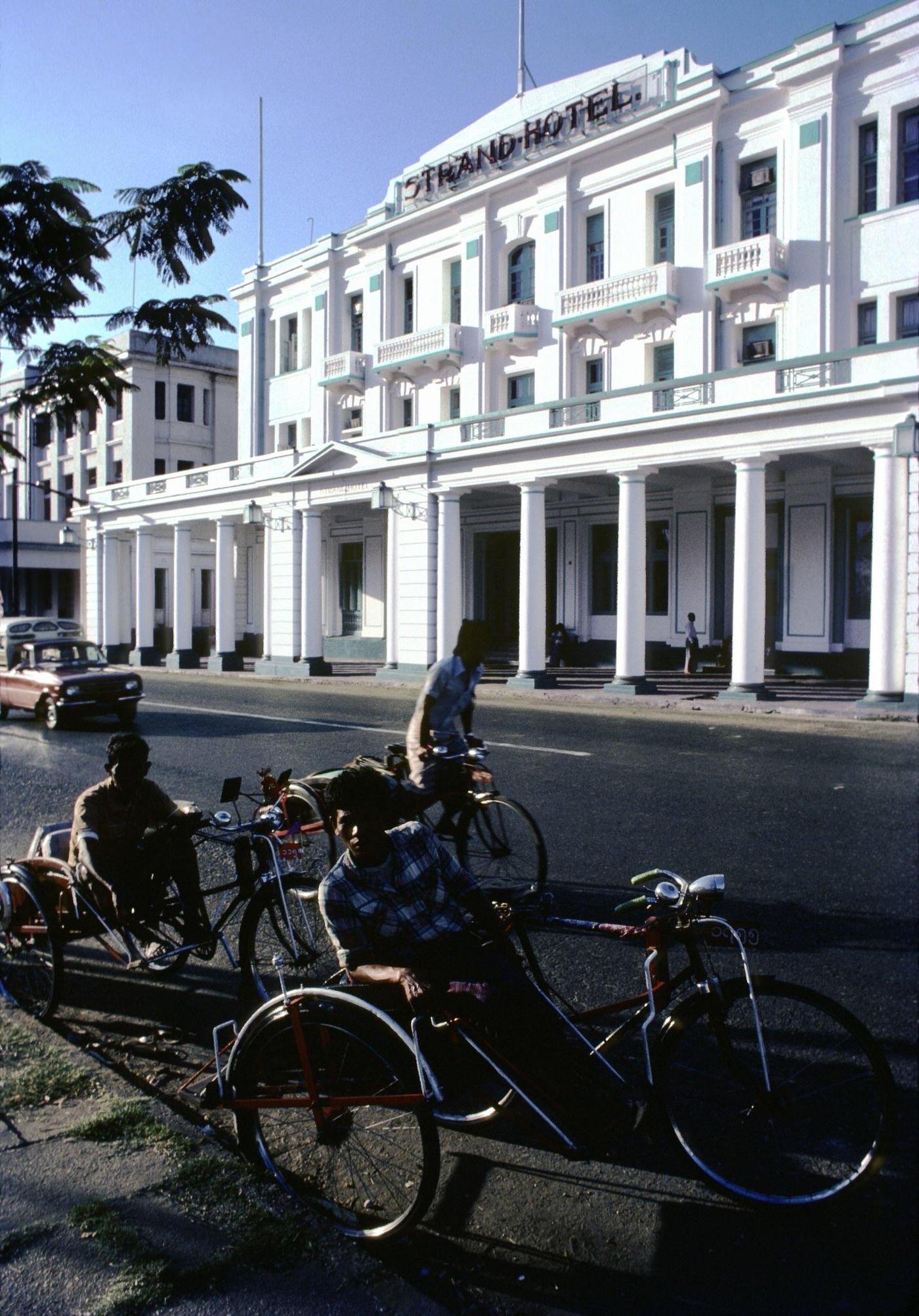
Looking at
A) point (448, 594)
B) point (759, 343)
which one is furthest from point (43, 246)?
point (759, 343)

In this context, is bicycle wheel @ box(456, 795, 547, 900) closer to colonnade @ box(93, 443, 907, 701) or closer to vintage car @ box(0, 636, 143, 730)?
colonnade @ box(93, 443, 907, 701)

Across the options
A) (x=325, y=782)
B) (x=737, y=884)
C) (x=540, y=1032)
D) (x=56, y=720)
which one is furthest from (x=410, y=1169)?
(x=56, y=720)

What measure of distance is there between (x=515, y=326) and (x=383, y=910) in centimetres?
2219

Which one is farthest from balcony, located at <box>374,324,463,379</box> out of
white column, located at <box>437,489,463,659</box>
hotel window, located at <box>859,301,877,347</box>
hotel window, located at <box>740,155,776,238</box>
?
white column, located at <box>437,489,463,659</box>

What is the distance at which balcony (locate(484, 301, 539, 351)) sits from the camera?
23.5 m

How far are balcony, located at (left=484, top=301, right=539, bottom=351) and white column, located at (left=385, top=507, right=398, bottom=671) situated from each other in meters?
20.0

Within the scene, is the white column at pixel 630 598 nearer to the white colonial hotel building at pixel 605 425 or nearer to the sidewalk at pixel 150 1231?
the white colonial hotel building at pixel 605 425

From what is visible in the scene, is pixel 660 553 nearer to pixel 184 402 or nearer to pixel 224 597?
pixel 184 402

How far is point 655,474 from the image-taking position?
56.1 ft

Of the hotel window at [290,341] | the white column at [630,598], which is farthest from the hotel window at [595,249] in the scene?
the hotel window at [290,341]

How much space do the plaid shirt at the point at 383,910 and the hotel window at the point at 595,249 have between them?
2142cm

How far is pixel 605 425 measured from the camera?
1488 centimetres

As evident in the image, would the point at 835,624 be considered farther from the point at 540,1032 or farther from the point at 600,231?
the point at 540,1032

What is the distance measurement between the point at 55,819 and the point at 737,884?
15.1 feet
